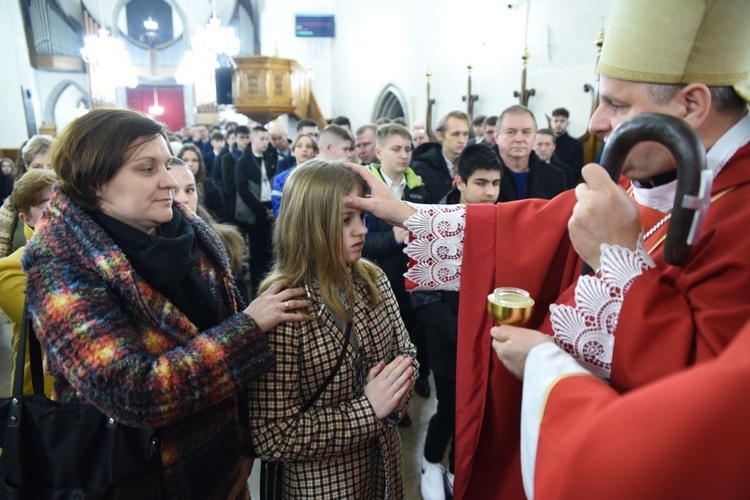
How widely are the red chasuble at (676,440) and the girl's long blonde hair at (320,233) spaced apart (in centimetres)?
88

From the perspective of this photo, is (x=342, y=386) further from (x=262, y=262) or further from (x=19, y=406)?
(x=262, y=262)

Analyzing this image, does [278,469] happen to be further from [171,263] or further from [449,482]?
[449,482]

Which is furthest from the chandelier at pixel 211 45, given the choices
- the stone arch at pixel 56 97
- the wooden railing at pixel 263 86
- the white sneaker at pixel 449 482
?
the white sneaker at pixel 449 482

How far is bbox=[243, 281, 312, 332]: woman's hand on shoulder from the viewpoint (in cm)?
134

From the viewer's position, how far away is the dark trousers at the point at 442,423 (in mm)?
2416

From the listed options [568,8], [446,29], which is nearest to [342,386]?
[568,8]

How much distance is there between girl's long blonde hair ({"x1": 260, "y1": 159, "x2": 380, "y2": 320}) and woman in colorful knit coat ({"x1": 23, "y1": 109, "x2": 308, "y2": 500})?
10cm

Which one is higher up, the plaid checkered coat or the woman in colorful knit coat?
the woman in colorful knit coat

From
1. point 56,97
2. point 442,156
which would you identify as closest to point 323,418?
point 442,156

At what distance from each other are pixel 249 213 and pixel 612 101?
4.56m

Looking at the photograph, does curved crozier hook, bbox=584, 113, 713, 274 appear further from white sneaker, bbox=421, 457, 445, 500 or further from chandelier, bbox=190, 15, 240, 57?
chandelier, bbox=190, 15, 240, 57

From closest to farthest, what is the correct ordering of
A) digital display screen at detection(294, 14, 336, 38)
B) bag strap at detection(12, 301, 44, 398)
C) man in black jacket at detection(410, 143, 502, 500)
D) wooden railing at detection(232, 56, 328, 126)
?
bag strap at detection(12, 301, 44, 398)
man in black jacket at detection(410, 143, 502, 500)
wooden railing at detection(232, 56, 328, 126)
digital display screen at detection(294, 14, 336, 38)

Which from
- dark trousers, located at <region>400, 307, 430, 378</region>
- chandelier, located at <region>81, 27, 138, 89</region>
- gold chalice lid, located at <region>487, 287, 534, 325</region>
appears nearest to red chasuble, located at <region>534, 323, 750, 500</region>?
gold chalice lid, located at <region>487, 287, 534, 325</region>

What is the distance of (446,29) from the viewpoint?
28.4 ft
